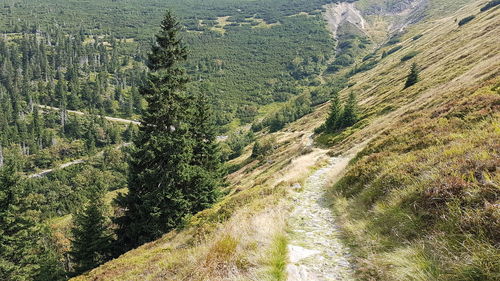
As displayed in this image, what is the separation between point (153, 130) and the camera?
1005 inches

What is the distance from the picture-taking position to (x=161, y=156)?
81.5 feet

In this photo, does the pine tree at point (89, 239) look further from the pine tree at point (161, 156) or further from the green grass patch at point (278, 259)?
the green grass patch at point (278, 259)

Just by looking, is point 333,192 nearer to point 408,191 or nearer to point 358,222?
point 358,222

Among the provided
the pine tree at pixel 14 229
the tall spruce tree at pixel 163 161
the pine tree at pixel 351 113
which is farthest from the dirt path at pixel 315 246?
the pine tree at pixel 351 113

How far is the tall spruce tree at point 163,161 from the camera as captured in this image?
78.4 ft

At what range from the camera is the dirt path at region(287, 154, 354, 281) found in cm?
630

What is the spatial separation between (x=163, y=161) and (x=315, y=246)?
19782 millimetres

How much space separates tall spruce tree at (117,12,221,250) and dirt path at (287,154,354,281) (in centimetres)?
1382

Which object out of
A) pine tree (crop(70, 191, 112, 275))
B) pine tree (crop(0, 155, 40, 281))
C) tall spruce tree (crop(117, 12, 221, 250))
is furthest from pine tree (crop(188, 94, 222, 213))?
pine tree (crop(0, 155, 40, 281))

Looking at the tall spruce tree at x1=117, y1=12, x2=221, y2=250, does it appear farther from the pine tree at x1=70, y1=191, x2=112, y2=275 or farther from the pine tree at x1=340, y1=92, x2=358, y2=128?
the pine tree at x1=340, y1=92, x2=358, y2=128

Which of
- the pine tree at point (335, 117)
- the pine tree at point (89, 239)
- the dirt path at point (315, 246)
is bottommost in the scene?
the pine tree at point (89, 239)

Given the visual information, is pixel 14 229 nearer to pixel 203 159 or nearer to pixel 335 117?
pixel 203 159

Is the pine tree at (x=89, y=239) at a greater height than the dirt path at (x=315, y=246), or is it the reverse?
the dirt path at (x=315, y=246)

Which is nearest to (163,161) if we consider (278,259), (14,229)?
(278,259)
